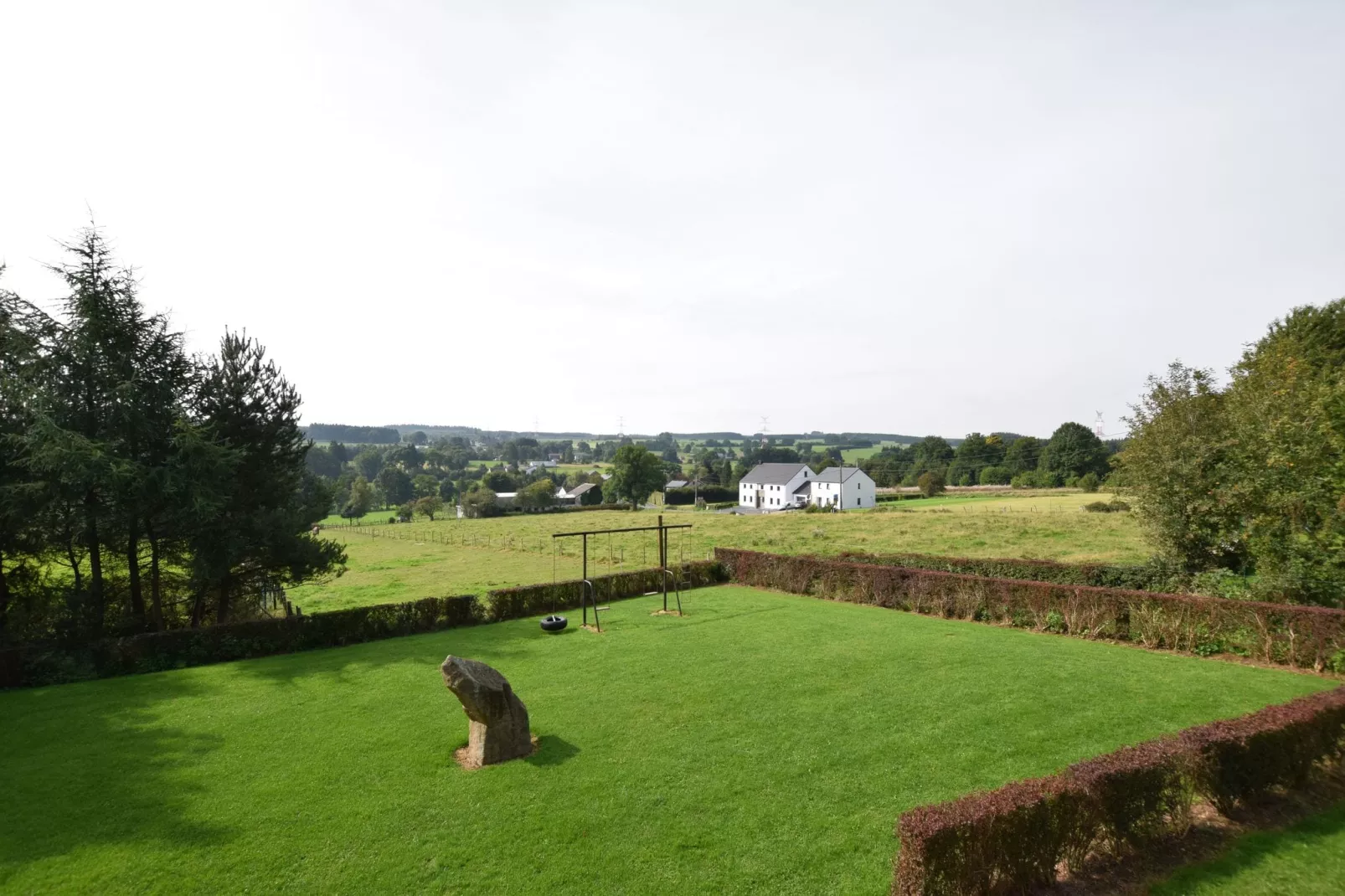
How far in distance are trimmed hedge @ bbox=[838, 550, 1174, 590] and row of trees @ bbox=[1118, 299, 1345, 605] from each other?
163 cm

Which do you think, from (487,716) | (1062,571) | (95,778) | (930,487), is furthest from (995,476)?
(95,778)

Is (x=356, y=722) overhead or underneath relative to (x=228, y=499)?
underneath

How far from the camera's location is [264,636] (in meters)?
13.6

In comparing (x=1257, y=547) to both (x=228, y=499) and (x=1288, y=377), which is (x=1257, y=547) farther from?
(x=228, y=499)

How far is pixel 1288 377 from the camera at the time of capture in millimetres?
16391

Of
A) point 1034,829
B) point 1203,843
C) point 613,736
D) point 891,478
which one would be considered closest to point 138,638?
point 613,736

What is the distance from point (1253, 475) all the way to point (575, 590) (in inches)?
692

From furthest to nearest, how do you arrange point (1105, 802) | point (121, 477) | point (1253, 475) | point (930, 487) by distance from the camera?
1. point (930, 487)
2. point (1253, 475)
3. point (121, 477)
4. point (1105, 802)

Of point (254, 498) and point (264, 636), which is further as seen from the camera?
point (254, 498)

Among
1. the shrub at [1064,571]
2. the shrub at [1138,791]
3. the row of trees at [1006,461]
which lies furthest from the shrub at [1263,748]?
the row of trees at [1006,461]

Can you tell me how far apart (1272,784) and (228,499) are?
59.6 ft

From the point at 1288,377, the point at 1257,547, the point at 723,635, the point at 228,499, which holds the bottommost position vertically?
the point at 723,635

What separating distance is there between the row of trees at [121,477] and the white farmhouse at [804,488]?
56.9 meters

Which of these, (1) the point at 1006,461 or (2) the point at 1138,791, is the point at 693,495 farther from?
(2) the point at 1138,791
